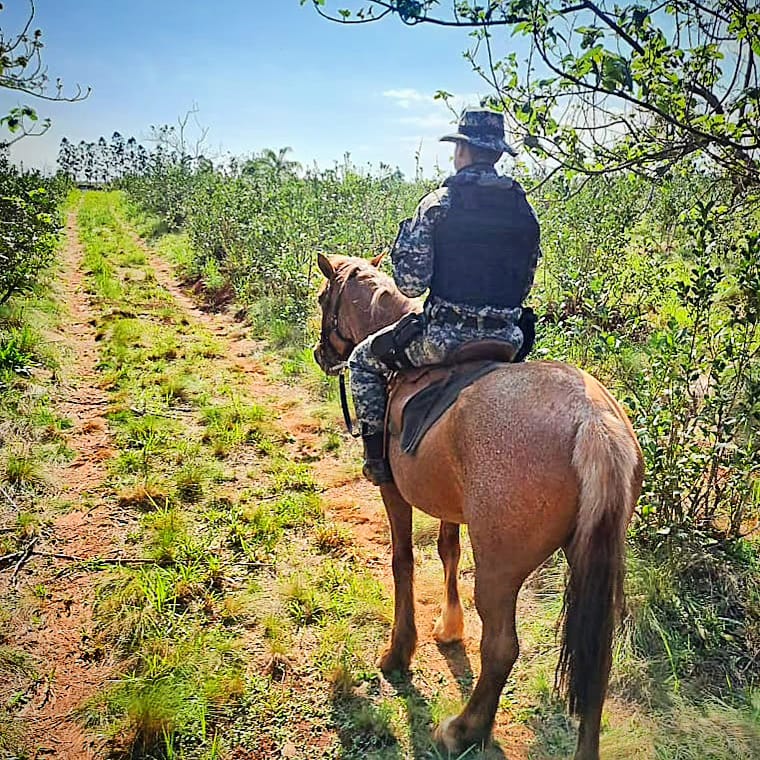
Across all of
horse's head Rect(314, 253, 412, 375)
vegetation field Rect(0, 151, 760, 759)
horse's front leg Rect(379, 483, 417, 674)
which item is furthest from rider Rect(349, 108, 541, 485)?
vegetation field Rect(0, 151, 760, 759)

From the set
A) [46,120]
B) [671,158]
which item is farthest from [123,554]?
[671,158]

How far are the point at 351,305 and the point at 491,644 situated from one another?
2269mm

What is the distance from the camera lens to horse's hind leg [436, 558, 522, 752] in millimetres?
2469

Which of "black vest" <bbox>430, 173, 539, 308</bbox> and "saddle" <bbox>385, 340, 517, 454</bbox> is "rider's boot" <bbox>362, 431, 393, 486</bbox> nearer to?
"saddle" <bbox>385, 340, 517, 454</bbox>

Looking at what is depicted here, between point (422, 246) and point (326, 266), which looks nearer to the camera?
point (422, 246)

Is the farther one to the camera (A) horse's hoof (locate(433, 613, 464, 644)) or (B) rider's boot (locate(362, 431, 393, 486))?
(A) horse's hoof (locate(433, 613, 464, 644))

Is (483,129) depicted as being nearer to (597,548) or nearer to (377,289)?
(377,289)

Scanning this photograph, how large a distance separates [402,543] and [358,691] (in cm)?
82

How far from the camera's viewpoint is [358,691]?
3240 millimetres

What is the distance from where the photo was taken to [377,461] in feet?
11.3

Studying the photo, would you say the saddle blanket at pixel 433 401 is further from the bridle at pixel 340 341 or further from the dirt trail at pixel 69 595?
the dirt trail at pixel 69 595

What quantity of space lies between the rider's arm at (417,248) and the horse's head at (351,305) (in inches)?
24.8

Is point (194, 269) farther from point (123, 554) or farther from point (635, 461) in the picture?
point (635, 461)

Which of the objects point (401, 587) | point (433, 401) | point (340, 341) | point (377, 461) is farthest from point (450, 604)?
point (340, 341)
